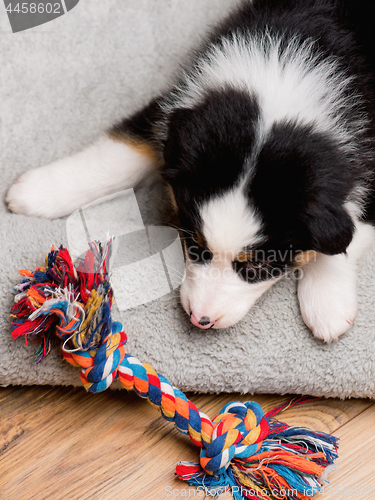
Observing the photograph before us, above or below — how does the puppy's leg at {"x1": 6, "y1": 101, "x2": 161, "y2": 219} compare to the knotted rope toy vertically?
above

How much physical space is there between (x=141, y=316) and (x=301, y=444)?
0.64 m

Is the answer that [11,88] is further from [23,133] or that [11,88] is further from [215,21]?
[215,21]

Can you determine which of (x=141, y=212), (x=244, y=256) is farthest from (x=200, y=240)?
(x=141, y=212)

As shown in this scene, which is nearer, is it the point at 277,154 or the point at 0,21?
the point at 277,154

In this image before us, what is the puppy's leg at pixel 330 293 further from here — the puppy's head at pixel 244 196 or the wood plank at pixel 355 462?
the wood plank at pixel 355 462

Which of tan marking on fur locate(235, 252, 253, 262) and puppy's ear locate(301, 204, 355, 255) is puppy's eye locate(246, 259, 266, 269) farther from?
puppy's ear locate(301, 204, 355, 255)

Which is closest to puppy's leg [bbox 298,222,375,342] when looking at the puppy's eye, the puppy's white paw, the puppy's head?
the puppy's white paw

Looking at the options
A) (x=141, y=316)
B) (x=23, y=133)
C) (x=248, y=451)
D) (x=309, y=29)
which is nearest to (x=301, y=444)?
(x=248, y=451)

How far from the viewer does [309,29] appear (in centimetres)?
158

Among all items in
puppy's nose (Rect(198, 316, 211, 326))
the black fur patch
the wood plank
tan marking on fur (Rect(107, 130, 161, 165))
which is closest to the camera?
the black fur patch

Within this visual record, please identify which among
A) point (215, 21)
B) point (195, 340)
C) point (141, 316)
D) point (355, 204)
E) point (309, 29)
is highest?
point (215, 21)

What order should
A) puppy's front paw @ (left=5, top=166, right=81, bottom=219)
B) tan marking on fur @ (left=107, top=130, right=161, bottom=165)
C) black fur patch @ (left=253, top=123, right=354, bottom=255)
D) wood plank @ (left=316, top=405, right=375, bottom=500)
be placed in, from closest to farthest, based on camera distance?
1. black fur patch @ (left=253, top=123, right=354, bottom=255)
2. wood plank @ (left=316, top=405, right=375, bottom=500)
3. puppy's front paw @ (left=5, top=166, right=81, bottom=219)
4. tan marking on fur @ (left=107, top=130, right=161, bottom=165)

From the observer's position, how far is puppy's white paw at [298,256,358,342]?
5.05 feet

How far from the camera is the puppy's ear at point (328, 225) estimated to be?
127 cm
